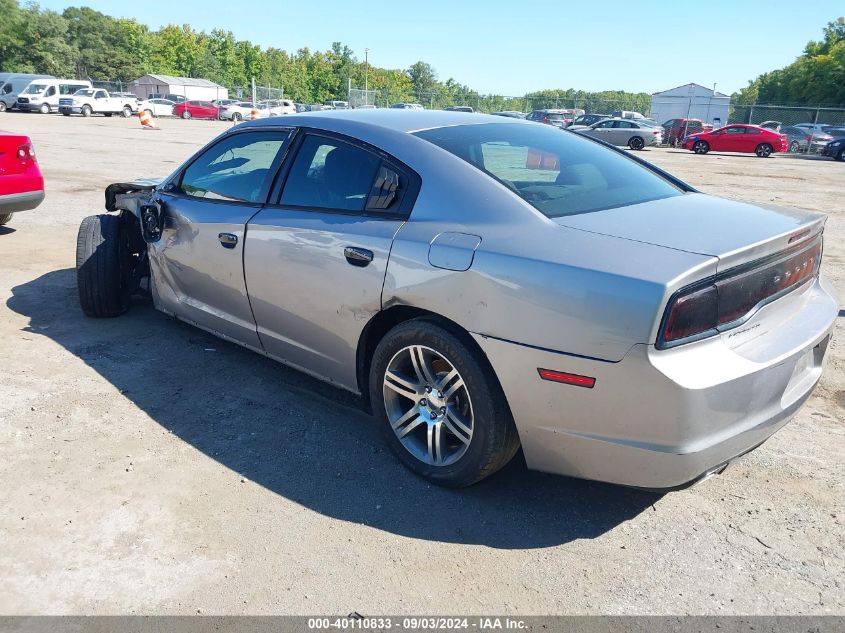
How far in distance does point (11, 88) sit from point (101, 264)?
46.6 m

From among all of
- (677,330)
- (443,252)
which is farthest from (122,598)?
(677,330)

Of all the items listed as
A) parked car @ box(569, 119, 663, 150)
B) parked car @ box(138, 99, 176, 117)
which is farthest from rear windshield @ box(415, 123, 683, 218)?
parked car @ box(138, 99, 176, 117)

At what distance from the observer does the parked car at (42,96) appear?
4047 centimetres

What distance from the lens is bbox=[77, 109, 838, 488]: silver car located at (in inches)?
94.2

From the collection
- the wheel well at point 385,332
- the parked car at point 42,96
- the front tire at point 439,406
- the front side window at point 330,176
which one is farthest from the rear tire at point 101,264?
the parked car at point 42,96

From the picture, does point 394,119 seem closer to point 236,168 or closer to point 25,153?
point 236,168

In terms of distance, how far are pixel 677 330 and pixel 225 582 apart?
1840 mm

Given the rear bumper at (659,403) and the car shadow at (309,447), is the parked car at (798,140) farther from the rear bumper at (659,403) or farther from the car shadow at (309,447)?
the rear bumper at (659,403)

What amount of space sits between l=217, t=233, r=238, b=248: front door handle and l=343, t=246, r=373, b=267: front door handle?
0.93 metres

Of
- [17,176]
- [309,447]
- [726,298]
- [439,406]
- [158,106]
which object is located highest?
[726,298]

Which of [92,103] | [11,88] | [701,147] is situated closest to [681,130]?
[701,147]

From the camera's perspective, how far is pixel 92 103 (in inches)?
1581

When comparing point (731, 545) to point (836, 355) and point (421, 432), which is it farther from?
point (836, 355)

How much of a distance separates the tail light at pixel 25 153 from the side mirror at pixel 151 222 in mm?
3625
